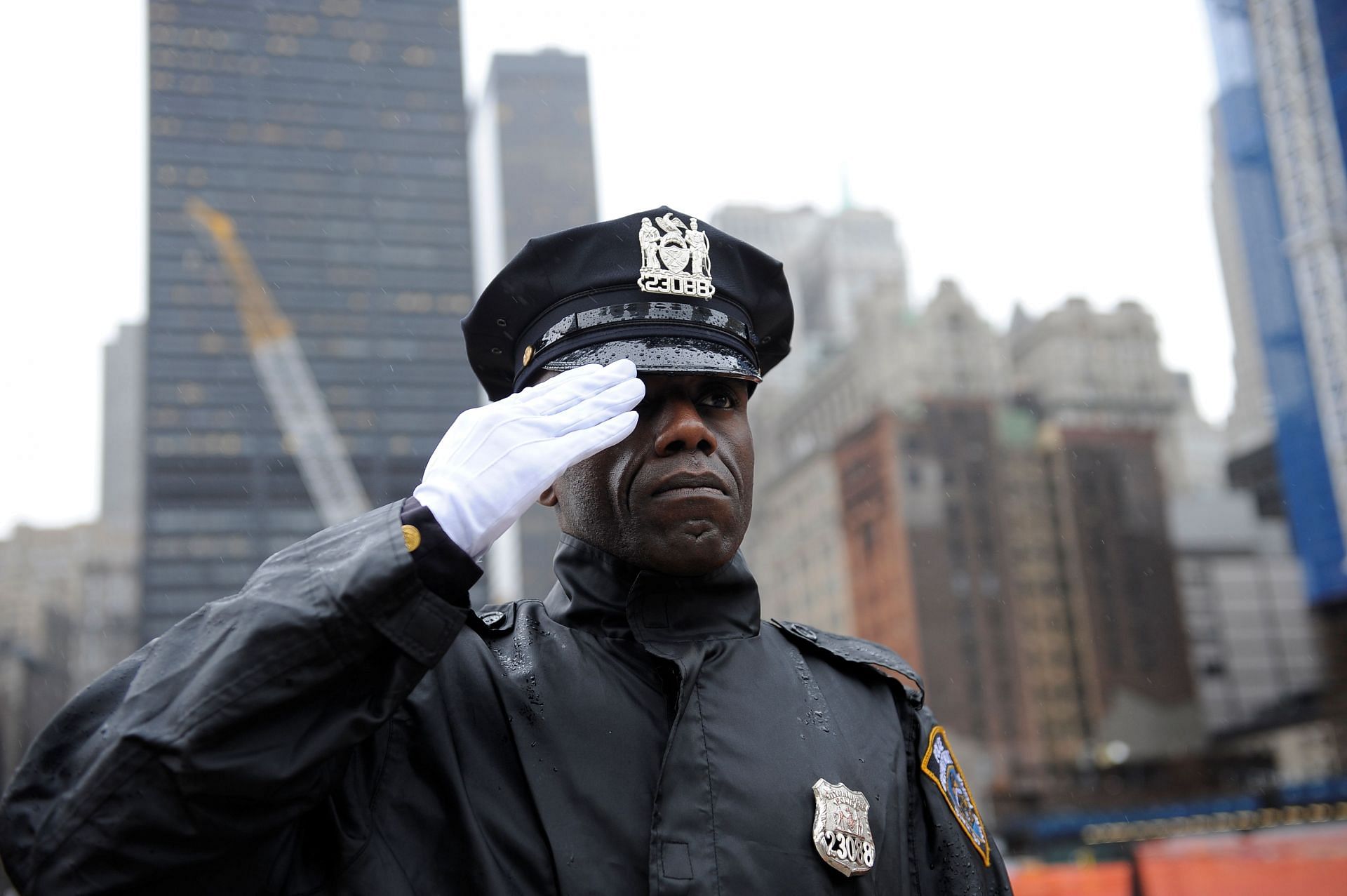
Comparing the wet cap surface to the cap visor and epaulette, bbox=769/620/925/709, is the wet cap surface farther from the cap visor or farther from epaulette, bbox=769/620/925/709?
epaulette, bbox=769/620/925/709

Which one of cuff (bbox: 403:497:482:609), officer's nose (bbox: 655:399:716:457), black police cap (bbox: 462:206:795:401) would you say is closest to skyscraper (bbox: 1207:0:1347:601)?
black police cap (bbox: 462:206:795:401)

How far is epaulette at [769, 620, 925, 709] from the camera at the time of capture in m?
2.41

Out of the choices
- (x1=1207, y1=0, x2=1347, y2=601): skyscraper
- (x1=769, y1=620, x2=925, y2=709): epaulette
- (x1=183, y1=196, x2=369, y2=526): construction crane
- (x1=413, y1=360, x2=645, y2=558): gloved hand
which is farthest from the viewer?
(x1=183, y1=196, x2=369, y2=526): construction crane

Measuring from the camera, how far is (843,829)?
2014 millimetres

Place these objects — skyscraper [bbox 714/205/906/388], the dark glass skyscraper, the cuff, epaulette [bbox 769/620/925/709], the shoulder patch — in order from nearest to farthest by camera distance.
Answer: the cuff < the shoulder patch < epaulette [bbox 769/620/925/709] < the dark glass skyscraper < skyscraper [bbox 714/205/906/388]

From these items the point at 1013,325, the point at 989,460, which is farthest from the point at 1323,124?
the point at 1013,325

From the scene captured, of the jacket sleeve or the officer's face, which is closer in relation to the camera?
the jacket sleeve

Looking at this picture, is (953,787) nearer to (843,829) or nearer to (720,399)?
(843,829)

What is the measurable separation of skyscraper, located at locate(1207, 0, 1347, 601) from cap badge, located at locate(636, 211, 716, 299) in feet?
134

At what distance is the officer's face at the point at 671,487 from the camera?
213cm

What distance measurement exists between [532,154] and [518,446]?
107m

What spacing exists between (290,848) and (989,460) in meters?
87.8

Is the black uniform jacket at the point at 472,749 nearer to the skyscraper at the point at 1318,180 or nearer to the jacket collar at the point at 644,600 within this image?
the jacket collar at the point at 644,600

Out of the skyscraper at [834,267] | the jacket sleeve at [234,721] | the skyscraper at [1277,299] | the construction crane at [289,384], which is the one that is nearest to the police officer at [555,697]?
the jacket sleeve at [234,721]
